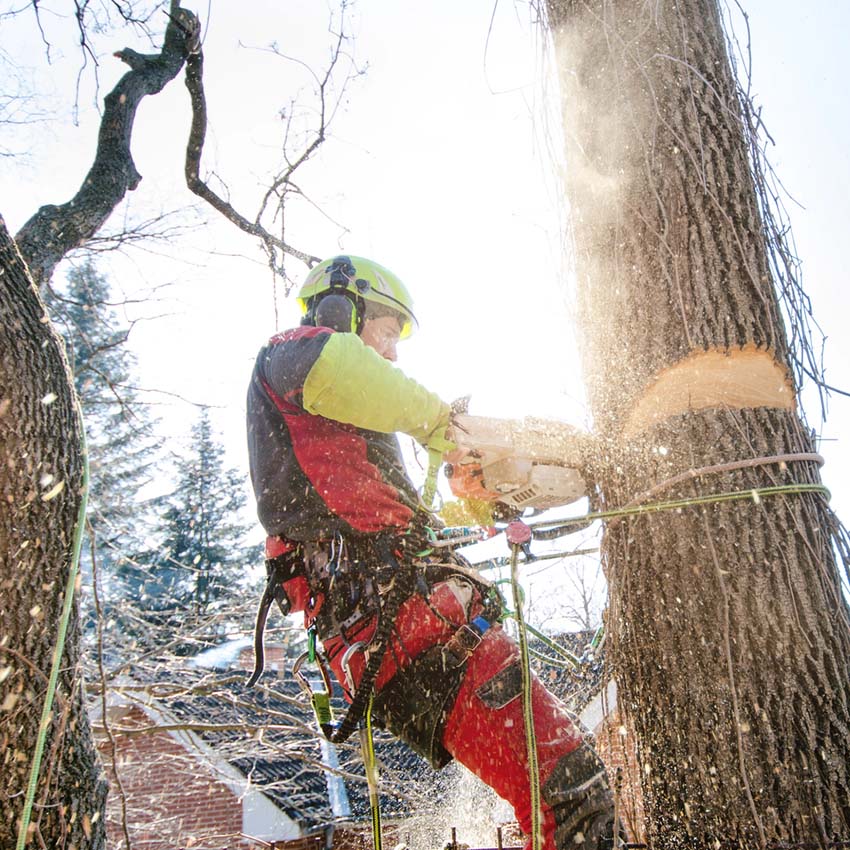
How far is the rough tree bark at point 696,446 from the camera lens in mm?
1440

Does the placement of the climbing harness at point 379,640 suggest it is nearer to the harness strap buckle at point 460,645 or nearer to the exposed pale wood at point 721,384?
the harness strap buckle at point 460,645

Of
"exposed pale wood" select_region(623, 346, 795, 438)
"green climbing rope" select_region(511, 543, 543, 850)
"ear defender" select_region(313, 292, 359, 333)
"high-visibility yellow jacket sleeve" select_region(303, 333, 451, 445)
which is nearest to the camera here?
"green climbing rope" select_region(511, 543, 543, 850)

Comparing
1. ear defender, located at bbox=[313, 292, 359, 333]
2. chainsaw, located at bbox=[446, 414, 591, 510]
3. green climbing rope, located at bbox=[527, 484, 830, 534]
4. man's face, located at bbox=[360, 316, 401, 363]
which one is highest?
man's face, located at bbox=[360, 316, 401, 363]

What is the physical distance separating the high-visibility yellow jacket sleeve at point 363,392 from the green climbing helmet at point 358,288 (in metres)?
0.58

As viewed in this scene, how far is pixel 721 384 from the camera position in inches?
66.3

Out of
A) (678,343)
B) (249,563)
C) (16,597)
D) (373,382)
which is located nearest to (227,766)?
(16,597)

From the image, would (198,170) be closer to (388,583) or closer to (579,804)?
(388,583)

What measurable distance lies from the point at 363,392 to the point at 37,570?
47.6 inches

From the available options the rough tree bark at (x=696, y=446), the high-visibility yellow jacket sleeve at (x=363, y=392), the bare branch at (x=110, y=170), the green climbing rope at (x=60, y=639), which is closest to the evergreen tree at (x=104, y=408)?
the bare branch at (x=110, y=170)

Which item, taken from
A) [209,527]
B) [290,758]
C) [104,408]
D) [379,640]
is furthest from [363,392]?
[209,527]

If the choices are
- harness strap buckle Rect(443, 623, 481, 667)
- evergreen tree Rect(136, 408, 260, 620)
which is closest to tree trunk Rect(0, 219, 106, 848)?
harness strap buckle Rect(443, 623, 481, 667)

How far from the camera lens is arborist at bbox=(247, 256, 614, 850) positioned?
181cm

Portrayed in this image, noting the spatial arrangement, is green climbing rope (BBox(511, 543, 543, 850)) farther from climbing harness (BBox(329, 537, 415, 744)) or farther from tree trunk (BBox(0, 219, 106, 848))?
tree trunk (BBox(0, 219, 106, 848))

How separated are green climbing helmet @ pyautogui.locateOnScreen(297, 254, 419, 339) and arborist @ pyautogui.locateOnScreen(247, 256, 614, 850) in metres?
0.55
